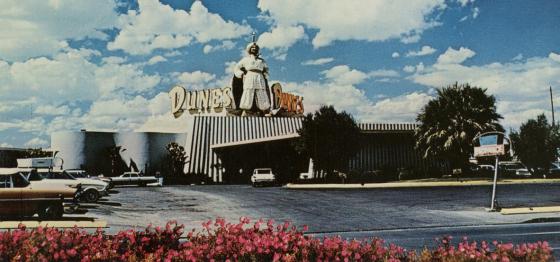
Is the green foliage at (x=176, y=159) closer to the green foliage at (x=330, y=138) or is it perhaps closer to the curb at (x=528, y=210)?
the green foliage at (x=330, y=138)

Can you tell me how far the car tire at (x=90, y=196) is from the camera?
25.3 m

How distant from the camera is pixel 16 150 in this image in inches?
→ 2404

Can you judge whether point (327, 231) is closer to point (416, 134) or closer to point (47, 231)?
point (47, 231)

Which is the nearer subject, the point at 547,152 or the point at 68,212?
the point at 68,212

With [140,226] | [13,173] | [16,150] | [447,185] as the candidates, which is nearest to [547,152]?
[447,185]

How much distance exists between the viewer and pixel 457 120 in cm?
4116

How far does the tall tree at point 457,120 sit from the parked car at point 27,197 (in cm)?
3058

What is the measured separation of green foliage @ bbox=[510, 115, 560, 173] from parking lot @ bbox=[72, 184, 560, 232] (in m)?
15.0

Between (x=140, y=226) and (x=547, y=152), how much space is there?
1545 inches

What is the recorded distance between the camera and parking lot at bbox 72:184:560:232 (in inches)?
772

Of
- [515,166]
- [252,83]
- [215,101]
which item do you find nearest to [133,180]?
[215,101]

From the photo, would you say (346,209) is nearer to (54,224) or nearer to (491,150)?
(491,150)

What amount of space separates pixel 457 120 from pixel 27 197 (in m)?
33.0

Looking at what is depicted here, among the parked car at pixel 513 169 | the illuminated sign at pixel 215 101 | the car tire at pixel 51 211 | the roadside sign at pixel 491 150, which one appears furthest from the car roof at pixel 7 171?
the illuminated sign at pixel 215 101
